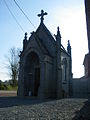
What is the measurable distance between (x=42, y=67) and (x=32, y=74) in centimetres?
354

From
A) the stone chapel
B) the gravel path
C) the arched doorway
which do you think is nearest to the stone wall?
the stone chapel

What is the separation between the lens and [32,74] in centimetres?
2502

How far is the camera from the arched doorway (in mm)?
24578

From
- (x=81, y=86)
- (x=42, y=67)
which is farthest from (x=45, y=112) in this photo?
(x=81, y=86)

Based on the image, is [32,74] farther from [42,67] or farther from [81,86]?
[81,86]

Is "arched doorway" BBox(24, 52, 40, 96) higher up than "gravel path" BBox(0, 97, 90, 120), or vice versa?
"arched doorway" BBox(24, 52, 40, 96)

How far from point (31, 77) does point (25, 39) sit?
19.7 feet

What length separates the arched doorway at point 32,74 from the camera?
24578 millimetres

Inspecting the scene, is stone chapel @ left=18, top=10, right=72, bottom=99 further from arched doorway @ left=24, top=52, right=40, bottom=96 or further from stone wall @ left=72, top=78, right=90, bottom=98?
stone wall @ left=72, top=78, right=90, bottom=98

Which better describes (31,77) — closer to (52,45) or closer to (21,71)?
(21,71)

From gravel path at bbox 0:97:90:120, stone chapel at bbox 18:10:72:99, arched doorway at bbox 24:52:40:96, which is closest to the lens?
A: gravel path at bbox 0:97:90:120

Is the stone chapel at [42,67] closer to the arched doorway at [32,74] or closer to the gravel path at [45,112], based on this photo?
the arched doorway at [32,74]

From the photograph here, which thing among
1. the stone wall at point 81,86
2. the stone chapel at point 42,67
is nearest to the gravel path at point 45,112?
the stone chapel at point 42,67

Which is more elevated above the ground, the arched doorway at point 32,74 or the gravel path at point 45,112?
the arched doorway at point 32,74
